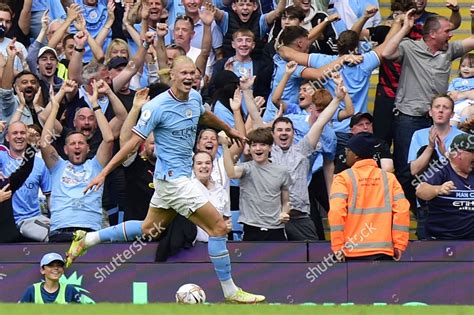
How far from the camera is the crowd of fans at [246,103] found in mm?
13734

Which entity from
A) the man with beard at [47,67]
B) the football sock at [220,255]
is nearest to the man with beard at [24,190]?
the man with beard at [47,67]

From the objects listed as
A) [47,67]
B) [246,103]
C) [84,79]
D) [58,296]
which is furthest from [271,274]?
[47,67]

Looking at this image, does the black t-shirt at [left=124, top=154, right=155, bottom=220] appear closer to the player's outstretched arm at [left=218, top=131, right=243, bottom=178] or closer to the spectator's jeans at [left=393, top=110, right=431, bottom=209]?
the player's outstretched arm at [left=218, top=131, right=243, bottom=178]

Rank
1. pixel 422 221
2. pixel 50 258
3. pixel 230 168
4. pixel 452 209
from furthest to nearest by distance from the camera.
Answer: pixel 422 221, pixel 230 168, pixel 452 209, pixel 50 258

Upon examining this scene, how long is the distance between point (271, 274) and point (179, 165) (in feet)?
6.93

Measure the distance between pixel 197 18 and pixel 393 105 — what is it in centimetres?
301

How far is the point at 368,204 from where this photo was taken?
1186 cm

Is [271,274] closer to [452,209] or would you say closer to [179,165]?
[452,209]

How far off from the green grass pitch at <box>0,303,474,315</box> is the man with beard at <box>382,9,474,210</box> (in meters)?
5.47

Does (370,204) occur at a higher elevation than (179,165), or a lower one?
lower

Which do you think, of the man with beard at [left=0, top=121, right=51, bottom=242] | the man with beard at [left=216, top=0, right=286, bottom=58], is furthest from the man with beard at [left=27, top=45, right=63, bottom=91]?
the man with beard at [left=216, top=0, right=286, bottom=58]

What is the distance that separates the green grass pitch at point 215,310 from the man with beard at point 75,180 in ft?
12.6

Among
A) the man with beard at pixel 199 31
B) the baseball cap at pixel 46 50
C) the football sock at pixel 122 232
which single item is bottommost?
the football sock at pixel 122 232

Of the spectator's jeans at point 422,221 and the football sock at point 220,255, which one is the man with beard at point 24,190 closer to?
the football sock at point 220,255
